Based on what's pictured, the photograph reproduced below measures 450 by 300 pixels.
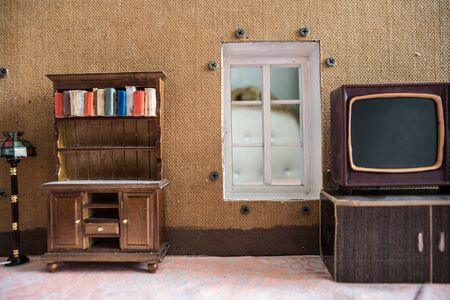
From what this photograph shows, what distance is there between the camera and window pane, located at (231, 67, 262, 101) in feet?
8.85

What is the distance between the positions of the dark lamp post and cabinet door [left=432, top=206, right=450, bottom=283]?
9.40ft

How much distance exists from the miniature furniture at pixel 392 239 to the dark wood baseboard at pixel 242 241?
52 cm

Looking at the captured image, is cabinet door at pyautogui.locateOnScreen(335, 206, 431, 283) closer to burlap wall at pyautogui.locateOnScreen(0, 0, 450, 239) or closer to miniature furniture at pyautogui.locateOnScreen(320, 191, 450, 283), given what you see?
miniature furniture at pyautogui.locateOnScreen(320, 191, 450, 283)

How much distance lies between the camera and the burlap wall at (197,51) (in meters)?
2.41

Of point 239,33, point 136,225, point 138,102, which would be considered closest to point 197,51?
point 239,33

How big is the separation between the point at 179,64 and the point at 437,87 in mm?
1831

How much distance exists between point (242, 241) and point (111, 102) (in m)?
1.48

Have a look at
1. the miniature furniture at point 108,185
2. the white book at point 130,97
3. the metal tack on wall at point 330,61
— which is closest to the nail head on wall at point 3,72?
the miniature furniture at point 108,185

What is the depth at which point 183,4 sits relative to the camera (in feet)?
7.98

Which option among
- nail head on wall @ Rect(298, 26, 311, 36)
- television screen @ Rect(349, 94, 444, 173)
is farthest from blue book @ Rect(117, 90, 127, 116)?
television screen @ Rect(349, 94, 444, 173)

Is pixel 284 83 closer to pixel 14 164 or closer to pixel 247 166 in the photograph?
pixel 247 166

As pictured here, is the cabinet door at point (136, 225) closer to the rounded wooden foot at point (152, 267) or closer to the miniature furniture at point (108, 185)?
the miniature furniture at point (108, 185)

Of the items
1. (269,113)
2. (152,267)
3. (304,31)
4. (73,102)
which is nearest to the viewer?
(152,267)

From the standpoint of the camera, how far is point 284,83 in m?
2.70
